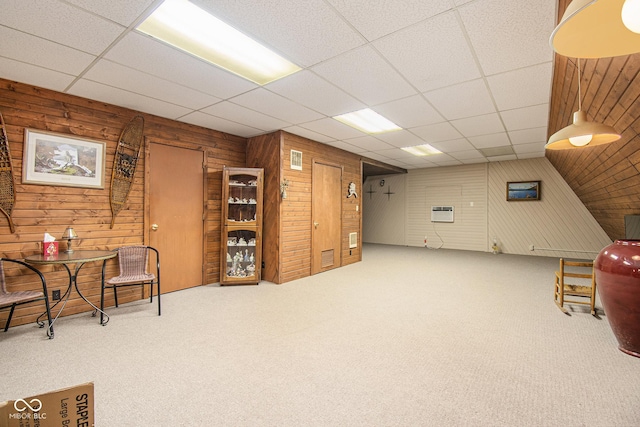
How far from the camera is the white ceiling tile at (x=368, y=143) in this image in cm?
567

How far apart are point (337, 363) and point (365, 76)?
9.12 ft

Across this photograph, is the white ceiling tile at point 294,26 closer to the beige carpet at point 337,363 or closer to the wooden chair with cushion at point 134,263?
the beige carpet at point 337,363

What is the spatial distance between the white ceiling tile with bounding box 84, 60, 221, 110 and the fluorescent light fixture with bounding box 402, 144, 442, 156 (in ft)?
14.7

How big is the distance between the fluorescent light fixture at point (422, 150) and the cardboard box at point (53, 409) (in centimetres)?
650

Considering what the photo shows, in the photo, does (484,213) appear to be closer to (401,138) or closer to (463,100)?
(401,138)

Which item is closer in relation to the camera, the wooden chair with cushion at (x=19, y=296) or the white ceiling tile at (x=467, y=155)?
the wooden chair with cushion at (x=19, y=296)

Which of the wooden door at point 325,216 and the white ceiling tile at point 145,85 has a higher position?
the white ceiling tile at point 145,85

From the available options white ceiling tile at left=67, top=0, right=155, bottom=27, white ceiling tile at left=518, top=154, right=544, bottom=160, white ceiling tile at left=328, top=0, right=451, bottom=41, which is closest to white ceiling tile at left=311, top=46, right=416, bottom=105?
white ceiling tile at left=328, top=0, right=451, bottom=41

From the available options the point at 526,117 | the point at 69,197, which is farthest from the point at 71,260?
the point at 526,117

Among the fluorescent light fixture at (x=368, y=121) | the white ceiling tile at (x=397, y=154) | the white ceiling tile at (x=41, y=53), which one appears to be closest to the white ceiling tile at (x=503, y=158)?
the white ceiling tile at (x=397, y=154)

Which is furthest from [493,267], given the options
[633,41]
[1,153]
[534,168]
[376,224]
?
[1,153]

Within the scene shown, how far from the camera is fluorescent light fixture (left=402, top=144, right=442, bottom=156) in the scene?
6.58 metres

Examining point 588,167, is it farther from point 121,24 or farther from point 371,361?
point 121,24

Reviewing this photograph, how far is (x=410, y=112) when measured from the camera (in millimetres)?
4152
